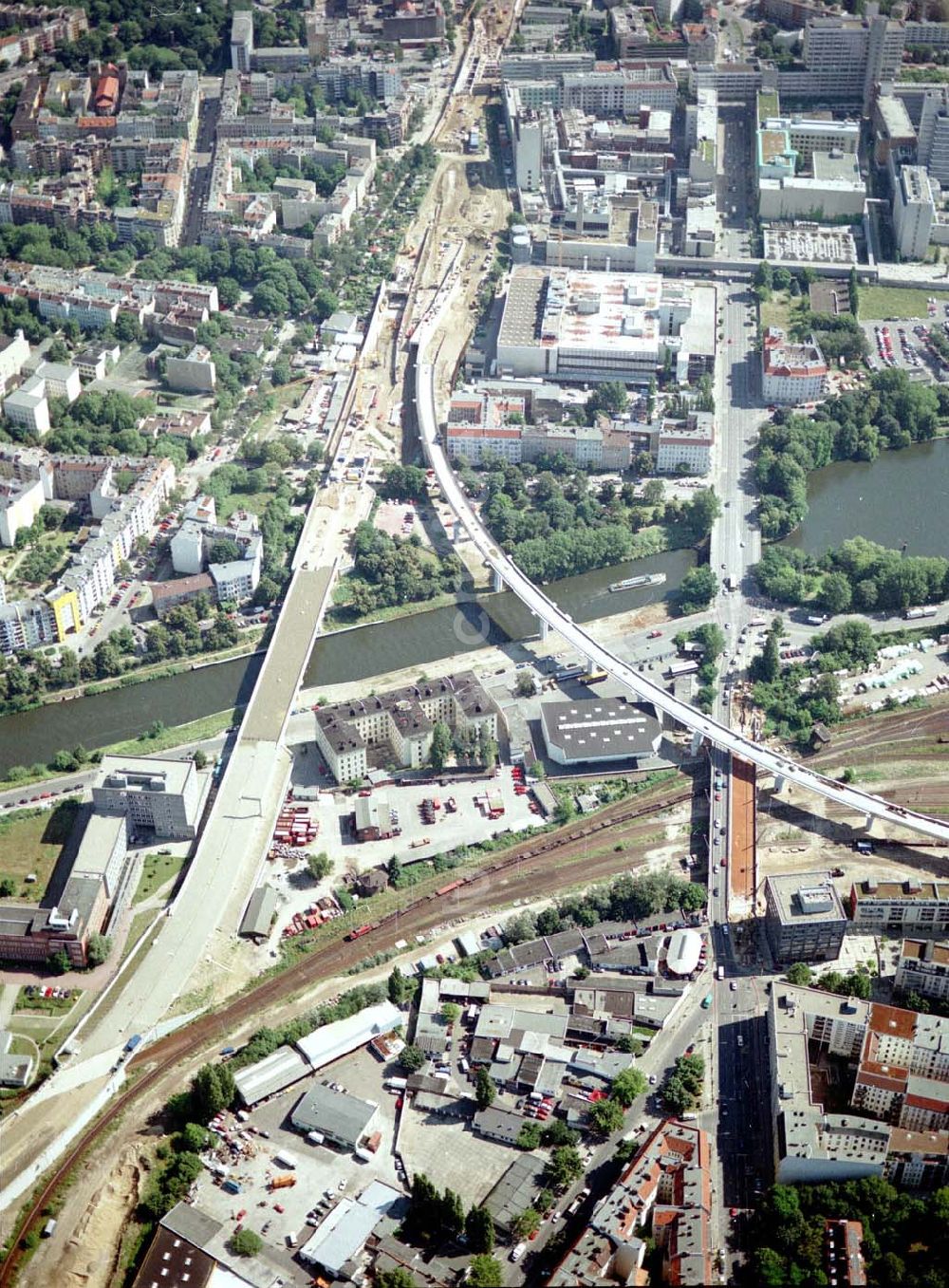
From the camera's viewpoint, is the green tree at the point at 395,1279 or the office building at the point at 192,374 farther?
the office building at the point at 192,374

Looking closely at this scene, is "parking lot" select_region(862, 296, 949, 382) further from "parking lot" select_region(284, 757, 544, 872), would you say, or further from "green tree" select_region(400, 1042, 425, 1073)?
"green tree" select_region(400, 1042, 425, 1073)

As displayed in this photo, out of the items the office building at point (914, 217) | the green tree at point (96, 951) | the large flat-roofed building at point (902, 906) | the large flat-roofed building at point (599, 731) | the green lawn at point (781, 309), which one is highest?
the office building at point (914, 217)

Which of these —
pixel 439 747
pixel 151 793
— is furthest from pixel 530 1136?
pixel 151 793

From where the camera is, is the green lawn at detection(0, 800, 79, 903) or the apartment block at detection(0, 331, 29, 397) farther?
the apartment block at detection(0, 331, 29, 397)

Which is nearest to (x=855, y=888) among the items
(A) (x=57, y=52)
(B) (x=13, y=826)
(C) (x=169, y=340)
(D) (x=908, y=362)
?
(B) (x=13, y=826)

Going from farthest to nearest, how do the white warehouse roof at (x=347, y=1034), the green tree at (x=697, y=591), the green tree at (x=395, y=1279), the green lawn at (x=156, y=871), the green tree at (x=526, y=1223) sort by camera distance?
1. the green tree at (x=697, y=591)
2. the green lawn at (x=156, y=871)
3. the white warehouse roof at (x=347, y=1034)
4. the green tree at (x=526, y=1223)
5. the green tree at (x=395, y=1279)

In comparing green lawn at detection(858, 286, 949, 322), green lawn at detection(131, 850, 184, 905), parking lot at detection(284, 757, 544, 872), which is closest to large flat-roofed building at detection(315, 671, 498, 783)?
parking lot at detection(284, 757, 544, 872)

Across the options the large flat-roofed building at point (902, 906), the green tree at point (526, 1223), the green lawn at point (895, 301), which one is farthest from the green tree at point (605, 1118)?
the green lawn at point (895, 301)

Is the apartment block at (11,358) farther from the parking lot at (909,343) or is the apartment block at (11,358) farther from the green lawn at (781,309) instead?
the parking lot at (909,343)
